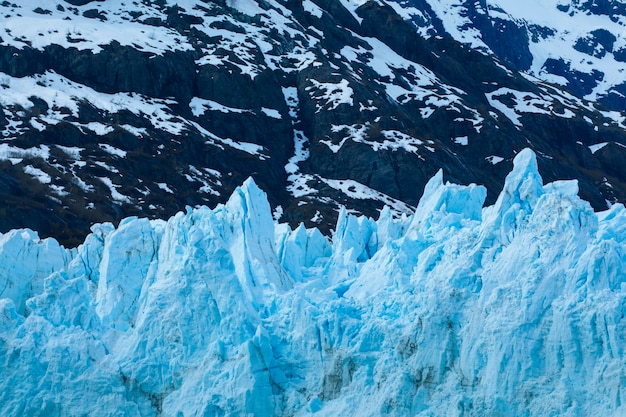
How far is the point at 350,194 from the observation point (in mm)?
122125

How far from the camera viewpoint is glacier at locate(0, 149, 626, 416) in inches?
1252

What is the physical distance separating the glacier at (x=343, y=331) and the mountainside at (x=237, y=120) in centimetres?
5807

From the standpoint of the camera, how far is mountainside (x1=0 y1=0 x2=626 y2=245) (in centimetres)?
11112

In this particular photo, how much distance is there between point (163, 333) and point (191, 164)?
291 ft

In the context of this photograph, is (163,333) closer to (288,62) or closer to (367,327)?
(367,327)

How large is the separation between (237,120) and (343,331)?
103 meters

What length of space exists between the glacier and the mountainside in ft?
191

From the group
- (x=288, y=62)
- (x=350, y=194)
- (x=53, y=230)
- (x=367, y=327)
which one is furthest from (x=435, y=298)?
(x=288, y=62)

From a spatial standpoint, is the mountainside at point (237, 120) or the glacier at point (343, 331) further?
the mountainside at point (237, 120)

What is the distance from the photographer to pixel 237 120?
13575cm

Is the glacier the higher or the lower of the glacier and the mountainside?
the higher

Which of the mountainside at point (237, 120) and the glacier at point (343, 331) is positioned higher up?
the glacier at point (343, 331)

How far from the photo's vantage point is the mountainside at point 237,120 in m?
111

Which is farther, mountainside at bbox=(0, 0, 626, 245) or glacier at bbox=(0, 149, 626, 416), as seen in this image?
mountainside at bbox=(0, 0, 626, 245)
